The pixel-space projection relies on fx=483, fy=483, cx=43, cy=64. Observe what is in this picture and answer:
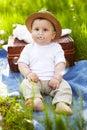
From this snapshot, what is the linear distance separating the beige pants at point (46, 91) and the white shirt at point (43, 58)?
0.12m

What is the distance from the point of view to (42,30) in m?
4.25

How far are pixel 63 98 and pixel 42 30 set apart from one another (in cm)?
69

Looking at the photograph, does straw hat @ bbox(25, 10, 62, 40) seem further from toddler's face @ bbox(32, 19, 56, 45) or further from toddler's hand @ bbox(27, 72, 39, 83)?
toddler's hand @ bbox(27, 72, 39, 83)

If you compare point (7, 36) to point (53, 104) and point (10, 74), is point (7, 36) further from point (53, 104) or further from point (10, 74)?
point (53, 104)

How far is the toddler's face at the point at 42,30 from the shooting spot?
425 cm

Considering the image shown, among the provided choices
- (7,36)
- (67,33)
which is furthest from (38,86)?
(7,36)

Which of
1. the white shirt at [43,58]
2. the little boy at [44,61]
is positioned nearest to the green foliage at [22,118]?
the little boy at [44,61]

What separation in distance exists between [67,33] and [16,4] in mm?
1897

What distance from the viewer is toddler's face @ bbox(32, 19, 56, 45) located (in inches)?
167

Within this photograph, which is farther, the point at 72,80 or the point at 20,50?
the point at 20,50

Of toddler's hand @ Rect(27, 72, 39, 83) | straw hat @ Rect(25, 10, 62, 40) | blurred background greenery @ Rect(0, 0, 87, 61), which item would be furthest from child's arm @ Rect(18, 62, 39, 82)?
blurred background greenery @ Rect(0, 0, 87, 61)

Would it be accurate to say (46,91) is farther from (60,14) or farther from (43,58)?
(60,14)

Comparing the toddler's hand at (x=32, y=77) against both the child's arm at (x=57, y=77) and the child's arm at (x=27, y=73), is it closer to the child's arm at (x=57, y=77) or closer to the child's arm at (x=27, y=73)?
the child's arm at (x=27, y=73)

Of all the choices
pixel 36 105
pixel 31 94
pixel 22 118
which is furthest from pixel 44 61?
pixel 22 118
